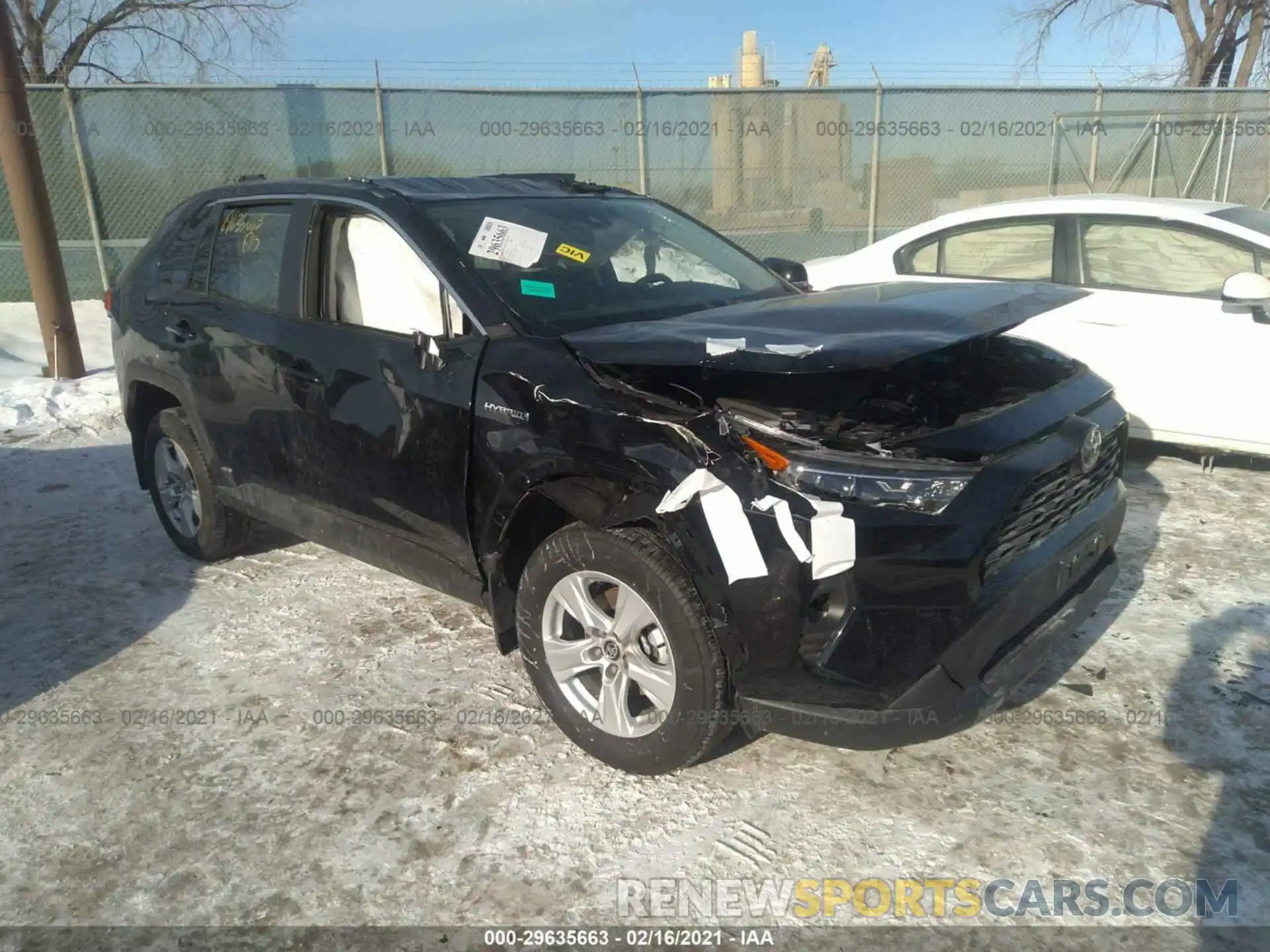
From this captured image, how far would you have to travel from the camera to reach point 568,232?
3.77 meters

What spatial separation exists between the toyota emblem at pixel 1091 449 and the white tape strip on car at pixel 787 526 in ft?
3.44

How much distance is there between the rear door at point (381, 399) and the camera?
3283 mm

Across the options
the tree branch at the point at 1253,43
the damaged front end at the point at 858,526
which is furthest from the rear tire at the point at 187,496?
the tree branch at the point at 1253,43

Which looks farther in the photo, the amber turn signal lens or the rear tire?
the rear tire

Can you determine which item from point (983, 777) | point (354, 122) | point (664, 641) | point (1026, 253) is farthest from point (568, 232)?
point (354, 122)

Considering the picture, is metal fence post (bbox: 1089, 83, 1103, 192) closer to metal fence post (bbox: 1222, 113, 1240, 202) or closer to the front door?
metal fence post (bbox: 1222, 113, 1240, 202)

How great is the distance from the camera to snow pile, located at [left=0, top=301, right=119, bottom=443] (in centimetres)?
770

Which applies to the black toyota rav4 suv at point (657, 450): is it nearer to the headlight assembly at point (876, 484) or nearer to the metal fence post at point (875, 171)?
the headlight assembly at point (876, 484)

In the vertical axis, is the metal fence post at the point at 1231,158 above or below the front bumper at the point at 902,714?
above

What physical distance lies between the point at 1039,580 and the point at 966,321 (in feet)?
2.50

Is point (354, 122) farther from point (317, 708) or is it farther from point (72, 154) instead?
point (317, 708)

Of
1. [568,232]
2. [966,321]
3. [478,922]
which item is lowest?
[478,922]

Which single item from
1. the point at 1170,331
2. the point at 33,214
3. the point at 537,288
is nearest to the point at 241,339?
the point at 537,288

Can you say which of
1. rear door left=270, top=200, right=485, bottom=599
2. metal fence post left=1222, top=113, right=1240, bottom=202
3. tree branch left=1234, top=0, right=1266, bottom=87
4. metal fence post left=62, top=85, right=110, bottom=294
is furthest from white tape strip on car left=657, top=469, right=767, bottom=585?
tree branch left=1234, top=0, right=1266, bottom=87
